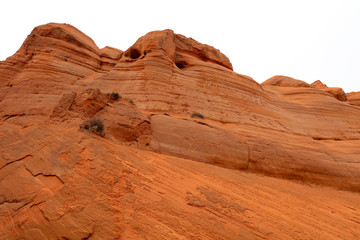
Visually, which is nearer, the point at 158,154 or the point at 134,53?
the point at 158,154

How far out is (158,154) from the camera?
233 inches

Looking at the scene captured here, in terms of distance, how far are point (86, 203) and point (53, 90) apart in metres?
9.04

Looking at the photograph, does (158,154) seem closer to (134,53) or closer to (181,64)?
(181,64)

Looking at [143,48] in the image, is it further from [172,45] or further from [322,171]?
[322,171]

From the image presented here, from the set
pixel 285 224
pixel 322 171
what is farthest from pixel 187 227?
pixel 322 171

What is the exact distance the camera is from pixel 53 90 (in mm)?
10094

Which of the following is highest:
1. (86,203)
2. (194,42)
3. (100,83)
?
(194,42)

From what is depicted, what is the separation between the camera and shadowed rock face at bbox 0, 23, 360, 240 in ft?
11.0

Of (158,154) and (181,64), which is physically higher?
(181,64)

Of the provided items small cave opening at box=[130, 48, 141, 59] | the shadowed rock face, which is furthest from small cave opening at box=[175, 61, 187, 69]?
small cave opening at box=[130, 48, 141, 59]

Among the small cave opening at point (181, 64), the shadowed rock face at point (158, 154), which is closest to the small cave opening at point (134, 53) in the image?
the shadowed rock face at point (158, 154)

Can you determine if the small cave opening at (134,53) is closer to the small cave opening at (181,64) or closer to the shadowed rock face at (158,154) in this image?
the shadowed rock face at (158,154)

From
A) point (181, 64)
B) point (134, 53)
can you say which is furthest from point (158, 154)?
point (134, 53)

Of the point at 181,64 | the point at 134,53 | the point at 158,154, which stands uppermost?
the point at 134,53
